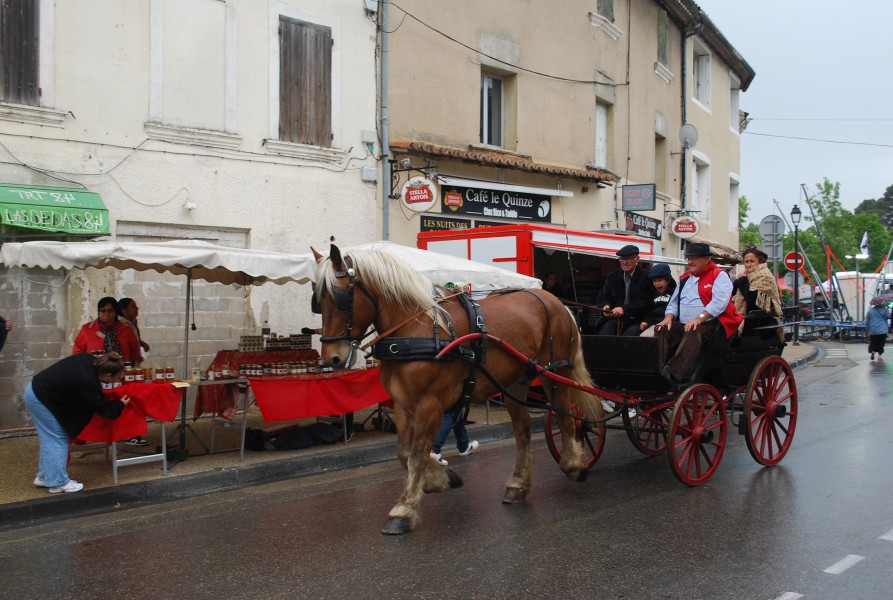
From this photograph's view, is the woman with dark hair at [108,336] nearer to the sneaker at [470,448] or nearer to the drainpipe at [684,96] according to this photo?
the sneaker at [470,448]

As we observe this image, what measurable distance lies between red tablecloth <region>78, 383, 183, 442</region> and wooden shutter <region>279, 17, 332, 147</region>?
5.74 metres

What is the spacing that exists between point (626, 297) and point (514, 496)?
8.93 feet

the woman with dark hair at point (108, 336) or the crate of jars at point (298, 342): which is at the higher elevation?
the woman with dark hair at point (108, 336)

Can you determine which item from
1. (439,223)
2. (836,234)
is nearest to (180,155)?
(439,223)

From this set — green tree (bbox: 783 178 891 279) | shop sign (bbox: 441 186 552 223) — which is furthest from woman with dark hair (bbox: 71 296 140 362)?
green tree (bbox: 783 178 891 279)

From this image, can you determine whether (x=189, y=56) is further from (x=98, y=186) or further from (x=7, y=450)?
(x=7, y=450)

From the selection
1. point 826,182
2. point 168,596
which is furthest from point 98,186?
point 826,182

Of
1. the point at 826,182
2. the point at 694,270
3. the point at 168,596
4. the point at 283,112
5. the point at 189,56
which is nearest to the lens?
the point at 168,596

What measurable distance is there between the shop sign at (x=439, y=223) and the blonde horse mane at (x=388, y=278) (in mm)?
8306

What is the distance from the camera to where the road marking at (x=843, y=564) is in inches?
172

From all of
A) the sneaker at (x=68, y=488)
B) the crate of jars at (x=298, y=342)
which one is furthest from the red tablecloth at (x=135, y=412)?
the crate of jars at (x=298, y=342)

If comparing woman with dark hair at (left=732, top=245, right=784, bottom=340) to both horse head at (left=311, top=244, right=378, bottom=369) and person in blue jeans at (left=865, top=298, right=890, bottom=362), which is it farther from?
person in blue jeans at (left=865, top=298, right=890, bottom=362)

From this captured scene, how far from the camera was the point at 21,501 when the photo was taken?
6.21 meters

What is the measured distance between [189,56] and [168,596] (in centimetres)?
848
